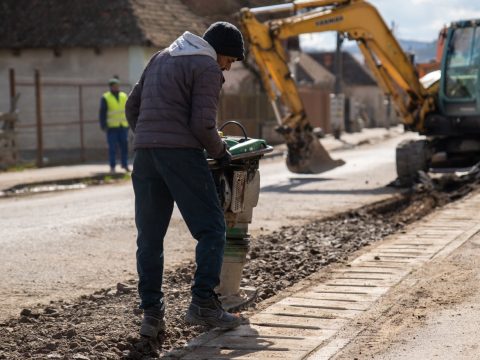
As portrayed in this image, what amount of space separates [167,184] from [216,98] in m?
0.60

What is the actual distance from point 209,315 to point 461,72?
14378 mm

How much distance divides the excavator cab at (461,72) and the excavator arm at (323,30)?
14.2 inches

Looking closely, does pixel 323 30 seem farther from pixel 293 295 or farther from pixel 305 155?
pixel 293 295

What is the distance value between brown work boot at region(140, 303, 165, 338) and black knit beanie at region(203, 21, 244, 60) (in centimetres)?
162

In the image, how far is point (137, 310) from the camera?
271 inches

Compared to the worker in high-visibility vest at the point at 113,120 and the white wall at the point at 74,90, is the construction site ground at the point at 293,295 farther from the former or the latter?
the white wall at the point at 74,90

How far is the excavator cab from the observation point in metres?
19.8

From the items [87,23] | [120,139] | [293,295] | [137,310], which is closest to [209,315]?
[137,310]

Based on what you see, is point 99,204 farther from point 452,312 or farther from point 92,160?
point 92,160

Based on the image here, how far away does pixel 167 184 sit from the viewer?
6508mm

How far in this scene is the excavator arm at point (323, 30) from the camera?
65.4 ft

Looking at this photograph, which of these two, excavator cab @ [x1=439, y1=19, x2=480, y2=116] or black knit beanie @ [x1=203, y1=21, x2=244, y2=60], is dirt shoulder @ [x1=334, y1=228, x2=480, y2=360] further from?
excavator cab @ [x1=439, y1=19, x2=480, y2=116]

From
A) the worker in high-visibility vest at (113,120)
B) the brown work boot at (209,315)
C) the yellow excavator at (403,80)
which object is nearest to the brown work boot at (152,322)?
the brown work boot at (209,315)

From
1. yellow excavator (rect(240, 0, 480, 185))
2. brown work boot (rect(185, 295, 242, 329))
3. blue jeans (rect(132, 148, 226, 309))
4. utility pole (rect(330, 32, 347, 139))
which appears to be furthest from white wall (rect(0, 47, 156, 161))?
brown work boot (rect(185, 295, 242, 329))
